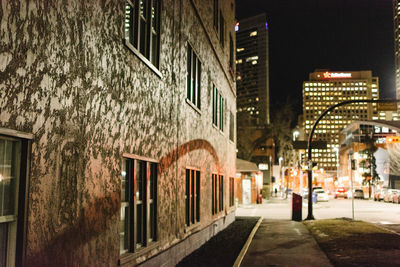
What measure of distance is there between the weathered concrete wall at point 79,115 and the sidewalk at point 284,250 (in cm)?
263

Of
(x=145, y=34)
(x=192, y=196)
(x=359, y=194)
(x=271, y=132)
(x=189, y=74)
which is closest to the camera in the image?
(x=145, y=34)

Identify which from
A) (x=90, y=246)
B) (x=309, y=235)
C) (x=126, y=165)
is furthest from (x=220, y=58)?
(x=90, y=246)

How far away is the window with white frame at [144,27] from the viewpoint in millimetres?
7586

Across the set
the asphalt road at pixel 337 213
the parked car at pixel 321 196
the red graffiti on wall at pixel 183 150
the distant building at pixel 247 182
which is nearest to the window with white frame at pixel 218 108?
the red graffiti on wall at pixel 183 150

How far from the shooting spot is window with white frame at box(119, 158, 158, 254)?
23.5 feet

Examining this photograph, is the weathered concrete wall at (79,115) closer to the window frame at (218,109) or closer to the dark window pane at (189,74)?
the dark window pane at (189,74)

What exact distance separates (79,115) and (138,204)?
3054mm

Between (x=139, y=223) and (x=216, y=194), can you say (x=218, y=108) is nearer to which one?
(x=216, y=194)

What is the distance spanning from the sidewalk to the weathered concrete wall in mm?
2635

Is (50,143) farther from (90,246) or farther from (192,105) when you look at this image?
(192,105)

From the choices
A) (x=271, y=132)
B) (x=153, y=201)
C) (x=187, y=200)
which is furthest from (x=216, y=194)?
(x=271, y=132)

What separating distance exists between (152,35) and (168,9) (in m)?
1.18

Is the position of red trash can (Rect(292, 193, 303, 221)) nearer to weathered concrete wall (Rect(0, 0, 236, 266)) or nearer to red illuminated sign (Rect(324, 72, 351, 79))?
weathered concrete wall (Rect(0, 0, 236, 266))

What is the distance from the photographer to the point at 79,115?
5258 millimetres
